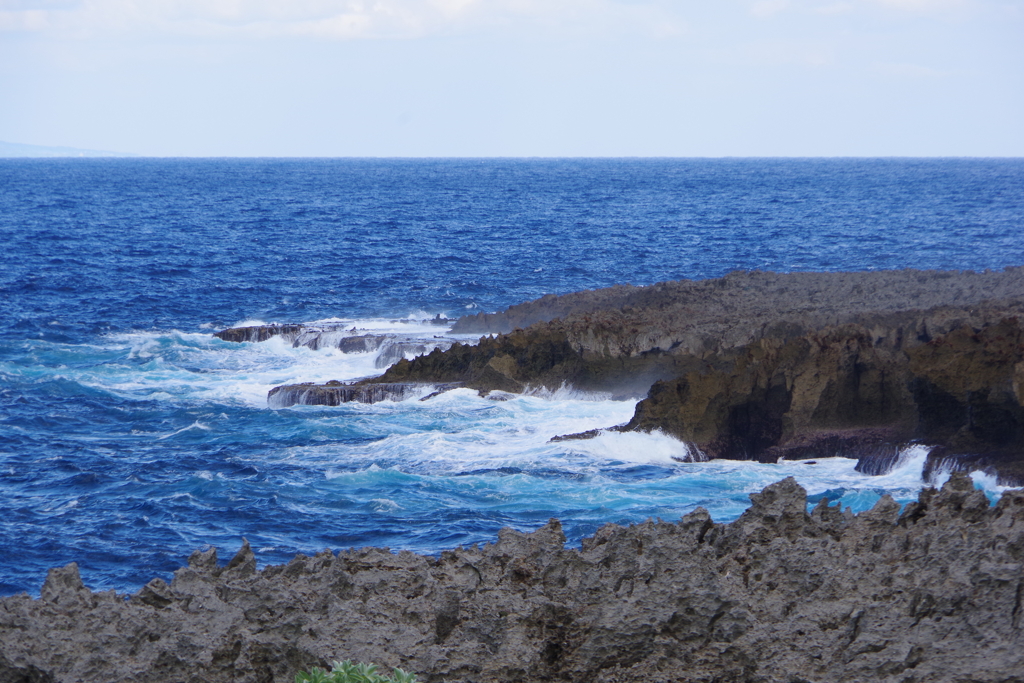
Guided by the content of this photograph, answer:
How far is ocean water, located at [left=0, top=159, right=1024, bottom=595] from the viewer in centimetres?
1633

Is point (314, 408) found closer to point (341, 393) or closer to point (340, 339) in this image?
point (341, 393)

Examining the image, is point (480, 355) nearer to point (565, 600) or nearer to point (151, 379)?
point (151, 379)

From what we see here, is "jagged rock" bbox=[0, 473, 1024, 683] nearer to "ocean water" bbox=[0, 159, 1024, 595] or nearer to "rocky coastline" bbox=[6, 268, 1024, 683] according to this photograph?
"rocky coastline" bbox=[6, 268, 1024, 683]

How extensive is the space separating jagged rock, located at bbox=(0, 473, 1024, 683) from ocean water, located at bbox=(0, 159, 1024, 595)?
20.7 feet

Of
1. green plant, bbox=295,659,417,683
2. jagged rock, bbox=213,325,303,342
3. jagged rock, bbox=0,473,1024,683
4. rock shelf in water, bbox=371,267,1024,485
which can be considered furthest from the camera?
jagged rock, bbox=213,325,303,342

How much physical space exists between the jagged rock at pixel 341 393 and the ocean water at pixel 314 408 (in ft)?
1.37

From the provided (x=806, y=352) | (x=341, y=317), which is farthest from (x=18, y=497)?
(x=341, y=317)

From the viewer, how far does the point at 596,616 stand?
7.96m

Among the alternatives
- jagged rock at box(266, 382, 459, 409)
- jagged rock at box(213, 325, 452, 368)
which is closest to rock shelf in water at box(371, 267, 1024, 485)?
jagged rock at box(266, 382, 459, 409)

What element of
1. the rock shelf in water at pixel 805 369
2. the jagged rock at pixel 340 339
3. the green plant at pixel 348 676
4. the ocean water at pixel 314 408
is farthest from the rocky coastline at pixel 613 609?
the jagged rock at pixel 340 339

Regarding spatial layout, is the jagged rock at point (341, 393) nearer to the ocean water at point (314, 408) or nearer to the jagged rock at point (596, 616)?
the ocean water at point (314, 408)

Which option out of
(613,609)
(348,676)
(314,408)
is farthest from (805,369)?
(348,676)

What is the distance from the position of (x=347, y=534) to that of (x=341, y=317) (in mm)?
22687

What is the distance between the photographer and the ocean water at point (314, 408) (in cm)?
1633
